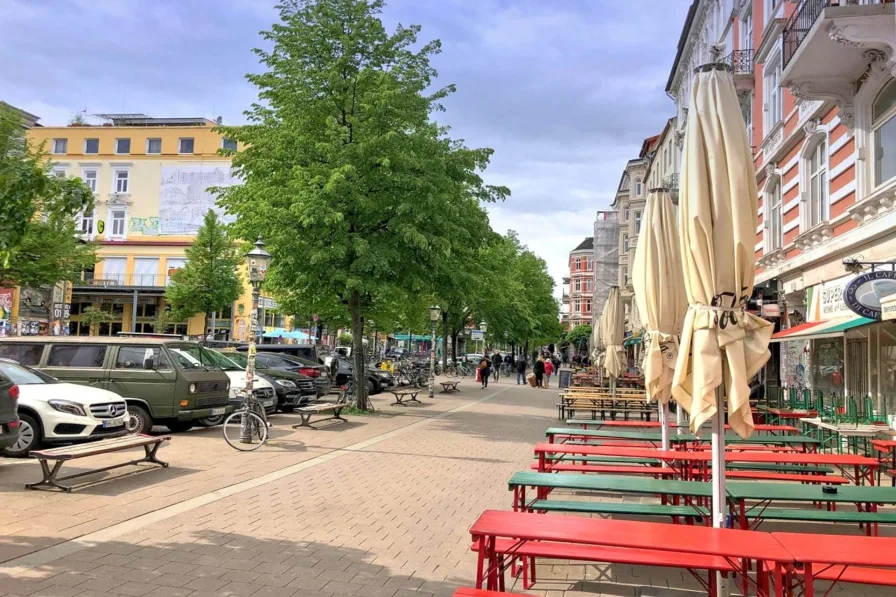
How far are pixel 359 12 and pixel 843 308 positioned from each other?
13.8m

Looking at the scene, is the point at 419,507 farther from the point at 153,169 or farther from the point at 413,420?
the point at 153,169

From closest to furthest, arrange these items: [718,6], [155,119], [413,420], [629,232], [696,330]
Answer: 1. [696,330]
2. [413,420]
3. [718,6]
4. [629,232]
5. [155,119]

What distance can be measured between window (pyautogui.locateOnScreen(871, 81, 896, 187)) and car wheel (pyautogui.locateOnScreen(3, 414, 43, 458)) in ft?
48.8

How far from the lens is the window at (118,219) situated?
204 ft

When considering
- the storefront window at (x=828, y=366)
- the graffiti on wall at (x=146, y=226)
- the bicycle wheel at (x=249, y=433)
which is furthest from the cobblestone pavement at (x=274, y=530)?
the graffiti on wall at (x=146, y=226)

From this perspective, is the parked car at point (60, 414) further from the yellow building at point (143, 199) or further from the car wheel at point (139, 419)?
the yellow building at point (143, 199)

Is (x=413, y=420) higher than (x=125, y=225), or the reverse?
(x=125, y=225)

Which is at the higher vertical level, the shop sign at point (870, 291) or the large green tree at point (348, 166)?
the large green tree at point (348, 166)

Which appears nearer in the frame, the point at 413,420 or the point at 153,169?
the point at 413,420

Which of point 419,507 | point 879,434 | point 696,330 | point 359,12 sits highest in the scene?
point 359,12

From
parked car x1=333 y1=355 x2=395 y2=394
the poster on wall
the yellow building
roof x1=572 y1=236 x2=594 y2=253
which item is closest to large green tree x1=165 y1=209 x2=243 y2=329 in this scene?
parked car x1=333 y1=355 x2=395 y2=394

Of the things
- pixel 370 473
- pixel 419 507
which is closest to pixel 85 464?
pixel 370 473

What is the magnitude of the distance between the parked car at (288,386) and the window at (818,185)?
13604 millimetres

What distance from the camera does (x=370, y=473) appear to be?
10.1 meters
